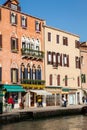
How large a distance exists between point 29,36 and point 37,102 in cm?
983

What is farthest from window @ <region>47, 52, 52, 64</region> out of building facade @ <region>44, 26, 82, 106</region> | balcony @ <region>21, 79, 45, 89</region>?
balcony @ <region>21, 79, 45, 89</region>

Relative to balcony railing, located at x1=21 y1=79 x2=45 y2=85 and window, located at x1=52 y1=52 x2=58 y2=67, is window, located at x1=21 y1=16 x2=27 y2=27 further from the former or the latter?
balcony railing, located at x1=21 y1=79 x2=45 y2=85

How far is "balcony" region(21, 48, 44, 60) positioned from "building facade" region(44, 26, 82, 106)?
1840 millimetres

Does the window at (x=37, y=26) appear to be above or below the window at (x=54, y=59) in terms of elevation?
above

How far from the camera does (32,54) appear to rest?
57156 millimetres

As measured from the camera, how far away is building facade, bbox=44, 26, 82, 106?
6112 centimetres

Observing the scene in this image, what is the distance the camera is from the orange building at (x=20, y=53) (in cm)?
5294

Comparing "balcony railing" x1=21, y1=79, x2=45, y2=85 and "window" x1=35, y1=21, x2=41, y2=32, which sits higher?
"window" x1=35, y1=21, x2=41, y2=32

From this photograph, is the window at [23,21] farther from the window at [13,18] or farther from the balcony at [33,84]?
the balcony at [33,84]

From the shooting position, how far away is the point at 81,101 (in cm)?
6888

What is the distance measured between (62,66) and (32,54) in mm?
9018

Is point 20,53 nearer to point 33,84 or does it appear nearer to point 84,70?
point 33,84

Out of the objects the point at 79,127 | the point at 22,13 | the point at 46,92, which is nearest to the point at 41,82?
the point at 46,92

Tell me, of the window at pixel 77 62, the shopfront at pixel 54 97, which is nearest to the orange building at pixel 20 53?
the shopfront at pixel 54 97
